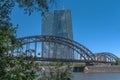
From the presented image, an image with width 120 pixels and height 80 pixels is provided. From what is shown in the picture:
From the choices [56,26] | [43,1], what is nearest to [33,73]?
[43,1]

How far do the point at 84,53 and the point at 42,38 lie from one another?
3569 cm

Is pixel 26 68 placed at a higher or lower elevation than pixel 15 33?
lower

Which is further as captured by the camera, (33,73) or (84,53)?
(84,53)

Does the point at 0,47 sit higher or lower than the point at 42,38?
lower

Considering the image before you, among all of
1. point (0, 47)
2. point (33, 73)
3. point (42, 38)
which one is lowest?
point (33, 73)

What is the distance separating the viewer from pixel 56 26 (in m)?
17.7

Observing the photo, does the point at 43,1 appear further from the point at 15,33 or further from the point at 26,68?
the point at 26,68

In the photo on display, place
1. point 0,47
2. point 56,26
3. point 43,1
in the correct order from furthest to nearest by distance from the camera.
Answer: point 56,26 → point 43,1 → point 0,47

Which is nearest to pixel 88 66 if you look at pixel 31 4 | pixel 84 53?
pixel 84 53

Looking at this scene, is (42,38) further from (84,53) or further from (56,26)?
(56,26)

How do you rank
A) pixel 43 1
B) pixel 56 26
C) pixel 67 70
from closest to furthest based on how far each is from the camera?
1. pixel 43 1
2. pixel 67 70
3. pixel 56 26

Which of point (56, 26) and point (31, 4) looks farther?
point (56, 26)

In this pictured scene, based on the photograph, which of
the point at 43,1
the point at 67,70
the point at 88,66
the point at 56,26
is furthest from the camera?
the point at 88,66

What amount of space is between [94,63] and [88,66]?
8.88m
